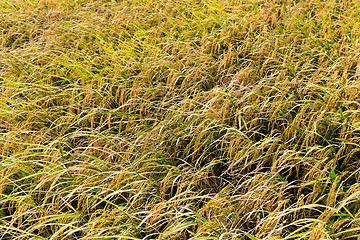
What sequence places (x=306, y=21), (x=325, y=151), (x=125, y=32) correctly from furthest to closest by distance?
(x=125, y=32)
(x=306, y=21)
(x=325, y=151)

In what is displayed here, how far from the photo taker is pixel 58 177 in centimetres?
202

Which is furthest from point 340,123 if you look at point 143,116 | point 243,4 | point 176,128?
point 243,4

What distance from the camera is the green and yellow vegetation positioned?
5.98 feet

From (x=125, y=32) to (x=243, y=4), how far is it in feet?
3.99

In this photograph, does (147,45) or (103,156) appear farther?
(147,45)

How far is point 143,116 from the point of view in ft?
8.59

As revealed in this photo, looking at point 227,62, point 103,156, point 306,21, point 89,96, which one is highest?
point 306,21

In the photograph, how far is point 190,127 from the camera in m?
2.32

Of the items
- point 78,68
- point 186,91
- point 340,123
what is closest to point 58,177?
point 186,91

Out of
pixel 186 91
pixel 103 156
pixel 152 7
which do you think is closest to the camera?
pixel 103 156

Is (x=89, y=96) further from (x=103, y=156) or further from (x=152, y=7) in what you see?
(x=152, y=7)

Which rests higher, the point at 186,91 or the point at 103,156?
the point at 186,91

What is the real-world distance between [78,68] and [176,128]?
3.97 ft

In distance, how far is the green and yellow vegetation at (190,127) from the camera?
1.82 metres
